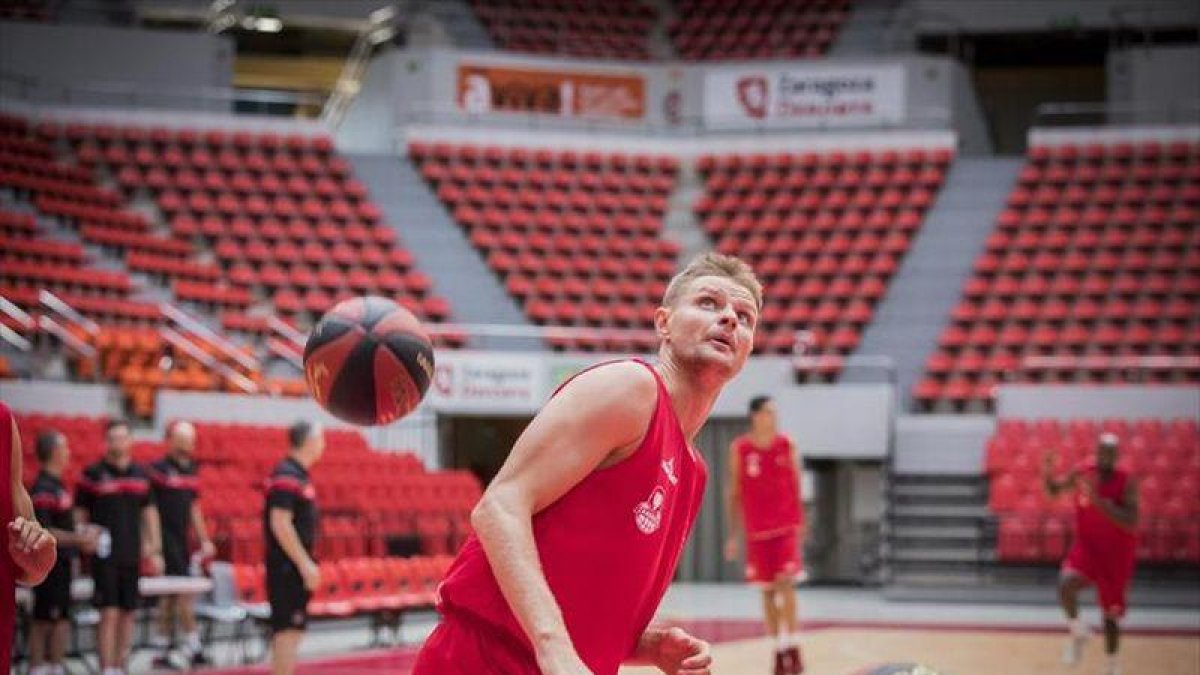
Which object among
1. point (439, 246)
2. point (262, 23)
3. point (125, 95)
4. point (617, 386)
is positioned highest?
point (262, 23)

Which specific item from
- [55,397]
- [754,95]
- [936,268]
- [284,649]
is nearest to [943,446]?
[936,268]

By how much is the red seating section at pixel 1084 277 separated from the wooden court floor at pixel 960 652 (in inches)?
265

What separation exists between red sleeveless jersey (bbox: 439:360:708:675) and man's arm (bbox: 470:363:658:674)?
54mm

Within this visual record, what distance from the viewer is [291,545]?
357 inches

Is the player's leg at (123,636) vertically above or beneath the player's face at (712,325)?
beneath

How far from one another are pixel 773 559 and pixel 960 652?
2032 millimetres

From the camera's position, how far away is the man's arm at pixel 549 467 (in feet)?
10.1

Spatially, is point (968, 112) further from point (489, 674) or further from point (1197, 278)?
point (489, 674)

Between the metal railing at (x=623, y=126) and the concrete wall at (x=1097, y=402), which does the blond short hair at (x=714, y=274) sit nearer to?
the concrete wall at (x=1097, y=402)

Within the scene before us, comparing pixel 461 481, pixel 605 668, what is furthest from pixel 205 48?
pixel 605 668

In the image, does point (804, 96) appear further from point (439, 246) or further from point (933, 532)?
point (933, 532)

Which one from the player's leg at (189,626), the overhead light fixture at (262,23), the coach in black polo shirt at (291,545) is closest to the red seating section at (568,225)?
the overhead light fixture at (262,23)

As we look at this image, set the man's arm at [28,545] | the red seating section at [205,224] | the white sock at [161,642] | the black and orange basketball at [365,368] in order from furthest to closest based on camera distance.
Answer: the red seating section at [205,224]
the white sock at [161,642]
the black and orange basketball at [365,368]
the man's arm at [28,545]

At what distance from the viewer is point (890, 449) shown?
19188 mm
